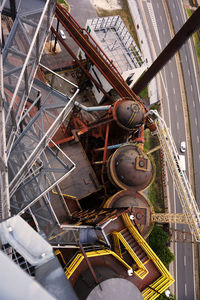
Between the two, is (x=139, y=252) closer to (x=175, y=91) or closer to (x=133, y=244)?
(x=133, y=244)

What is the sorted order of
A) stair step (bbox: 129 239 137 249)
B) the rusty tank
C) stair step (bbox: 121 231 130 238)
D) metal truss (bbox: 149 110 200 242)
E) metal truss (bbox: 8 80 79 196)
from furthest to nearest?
1. metal truss (bbox: 149 110 200 242)
2. the rusty tank
3. stair step (bbox: 121 231 130 238)
4. stair step (bbox: 129 239 137 249)
5. metal truss (bbox: 8 80 79 196)

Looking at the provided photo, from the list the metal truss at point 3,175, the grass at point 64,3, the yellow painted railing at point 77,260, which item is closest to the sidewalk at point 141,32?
the grass at point 64,3

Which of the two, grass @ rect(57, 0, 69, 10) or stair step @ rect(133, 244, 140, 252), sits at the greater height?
grass @ rect(57, 0, 69, 10)

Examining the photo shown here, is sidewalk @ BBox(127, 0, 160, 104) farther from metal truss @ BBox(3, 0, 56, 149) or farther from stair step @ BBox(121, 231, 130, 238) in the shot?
metal truss @ BBox(3, 0, 56, 149)

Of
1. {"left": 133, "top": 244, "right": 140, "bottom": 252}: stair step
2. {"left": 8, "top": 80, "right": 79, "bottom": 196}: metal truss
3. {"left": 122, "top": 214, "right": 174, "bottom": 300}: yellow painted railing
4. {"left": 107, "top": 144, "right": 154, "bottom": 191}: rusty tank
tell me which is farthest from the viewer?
{"left": 107, "top": 144, "right": 154, "bottom": 191}: rusty tank

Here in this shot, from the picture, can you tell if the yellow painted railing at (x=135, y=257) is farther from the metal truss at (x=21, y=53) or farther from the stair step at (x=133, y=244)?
the metal truss at (x=21, y=53)

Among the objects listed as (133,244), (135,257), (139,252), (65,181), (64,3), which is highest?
(64,3)

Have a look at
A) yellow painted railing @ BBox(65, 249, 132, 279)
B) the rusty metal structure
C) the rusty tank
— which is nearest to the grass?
the rusty metal structure

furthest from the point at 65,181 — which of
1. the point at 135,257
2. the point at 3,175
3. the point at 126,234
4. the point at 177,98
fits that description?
the point at 177,98
